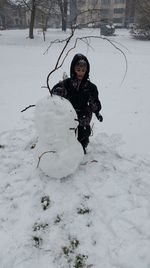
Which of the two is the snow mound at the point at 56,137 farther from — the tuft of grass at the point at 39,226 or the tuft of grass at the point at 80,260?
the tuft of grass at the point at 80,260

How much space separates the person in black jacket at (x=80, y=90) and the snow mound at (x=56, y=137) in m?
0.39

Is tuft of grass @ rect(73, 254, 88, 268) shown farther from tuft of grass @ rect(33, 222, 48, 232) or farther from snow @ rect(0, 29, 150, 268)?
tuft of grass @ rect(33, 222, 48, 232)

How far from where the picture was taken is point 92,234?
9.71 ft

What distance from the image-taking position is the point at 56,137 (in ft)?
11.0

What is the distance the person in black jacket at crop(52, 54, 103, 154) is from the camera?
147 inches

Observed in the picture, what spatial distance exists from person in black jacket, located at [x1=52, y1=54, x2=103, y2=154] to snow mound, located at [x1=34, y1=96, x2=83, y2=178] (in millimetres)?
385

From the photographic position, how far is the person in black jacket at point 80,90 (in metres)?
3.73

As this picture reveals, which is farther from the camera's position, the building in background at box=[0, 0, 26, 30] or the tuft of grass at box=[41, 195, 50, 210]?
the building in background at box=[0, 0, 26, 30]

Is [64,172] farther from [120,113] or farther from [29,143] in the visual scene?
[120,113]

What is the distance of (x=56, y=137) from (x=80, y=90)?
875 millimetres

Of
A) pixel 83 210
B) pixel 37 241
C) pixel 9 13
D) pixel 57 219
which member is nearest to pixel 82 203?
pixel 83 210

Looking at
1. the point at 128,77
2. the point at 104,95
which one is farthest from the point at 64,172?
the point at 128,77

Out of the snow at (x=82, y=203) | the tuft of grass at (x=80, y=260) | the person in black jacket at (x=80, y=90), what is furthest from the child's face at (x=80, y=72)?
the tuft of grass at (x=80, y=260)

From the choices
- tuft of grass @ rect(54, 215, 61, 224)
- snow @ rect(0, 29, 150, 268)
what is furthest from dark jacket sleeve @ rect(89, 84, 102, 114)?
tuft of grass @ rect(54, 215, 61, 224)
